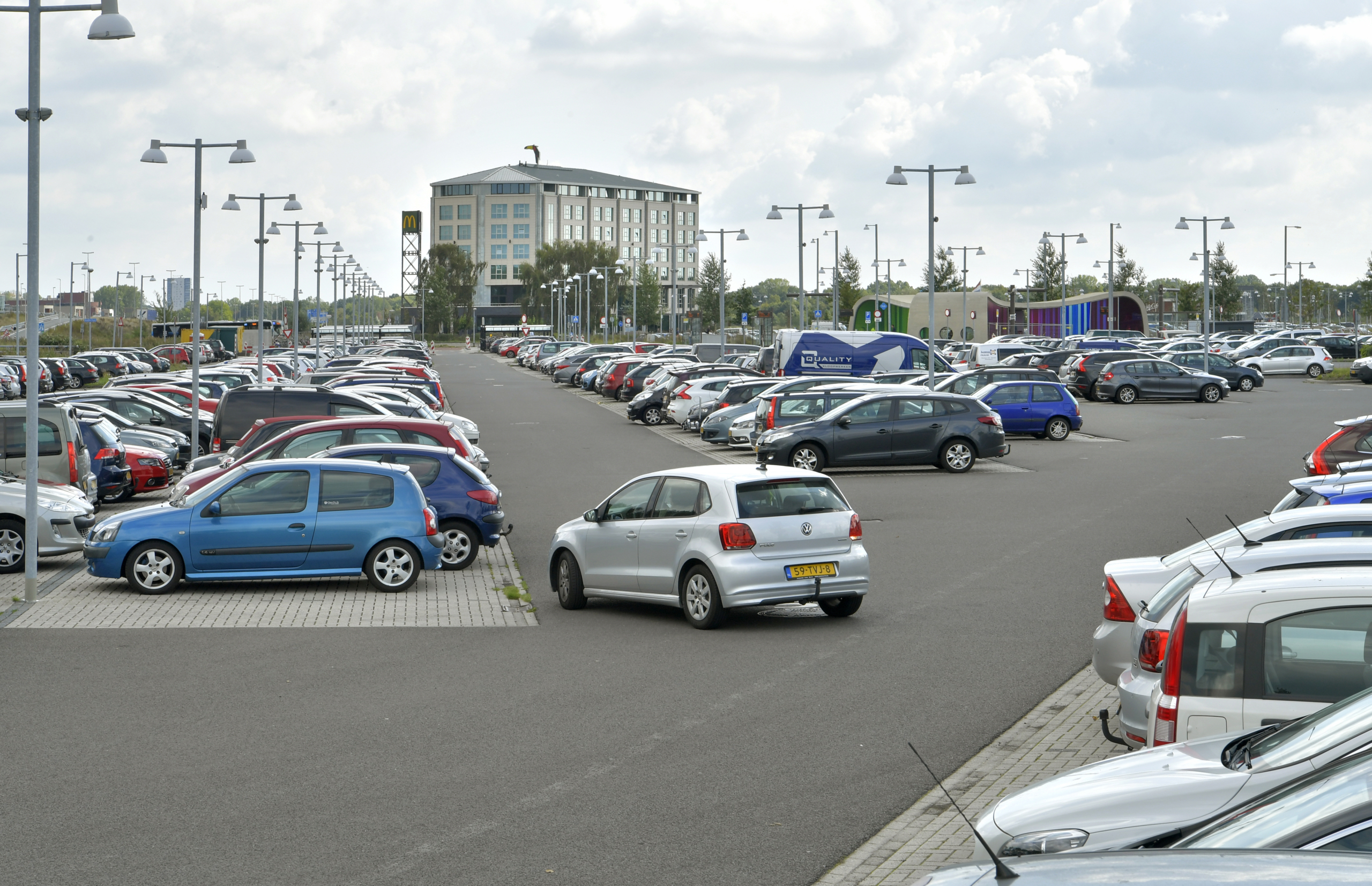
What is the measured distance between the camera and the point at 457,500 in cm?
1744

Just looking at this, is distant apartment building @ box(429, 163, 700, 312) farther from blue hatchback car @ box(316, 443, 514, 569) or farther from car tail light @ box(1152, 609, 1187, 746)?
car tail light @ box(1152, 609, 1187, 746)

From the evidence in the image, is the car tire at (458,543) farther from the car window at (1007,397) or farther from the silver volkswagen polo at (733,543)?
the car window at (1007,397)

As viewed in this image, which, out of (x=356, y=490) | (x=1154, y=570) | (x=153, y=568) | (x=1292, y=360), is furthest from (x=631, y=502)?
(x=1292, y=360)

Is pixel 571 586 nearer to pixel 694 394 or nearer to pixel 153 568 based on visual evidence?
pixel 153 568

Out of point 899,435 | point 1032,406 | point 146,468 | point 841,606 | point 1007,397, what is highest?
point 1007,397

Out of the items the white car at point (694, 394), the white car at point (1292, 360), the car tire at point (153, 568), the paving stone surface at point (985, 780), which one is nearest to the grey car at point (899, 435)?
the white car at point (694, 394)

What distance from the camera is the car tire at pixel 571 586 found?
48.5 feet

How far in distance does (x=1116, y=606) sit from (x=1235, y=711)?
3.47 metres

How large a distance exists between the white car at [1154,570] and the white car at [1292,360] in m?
59.1

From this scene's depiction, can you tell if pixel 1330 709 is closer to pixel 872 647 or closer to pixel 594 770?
pixel 594 770

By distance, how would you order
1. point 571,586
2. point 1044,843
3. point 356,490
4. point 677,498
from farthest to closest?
point 356,490 < point 571,586 < point 677,498 < point 1044,843

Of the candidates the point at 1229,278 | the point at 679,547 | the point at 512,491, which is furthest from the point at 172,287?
the point at 679,547

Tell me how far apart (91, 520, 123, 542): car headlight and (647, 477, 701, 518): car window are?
572 centimetres

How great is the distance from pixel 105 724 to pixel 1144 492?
18624 millimetres
